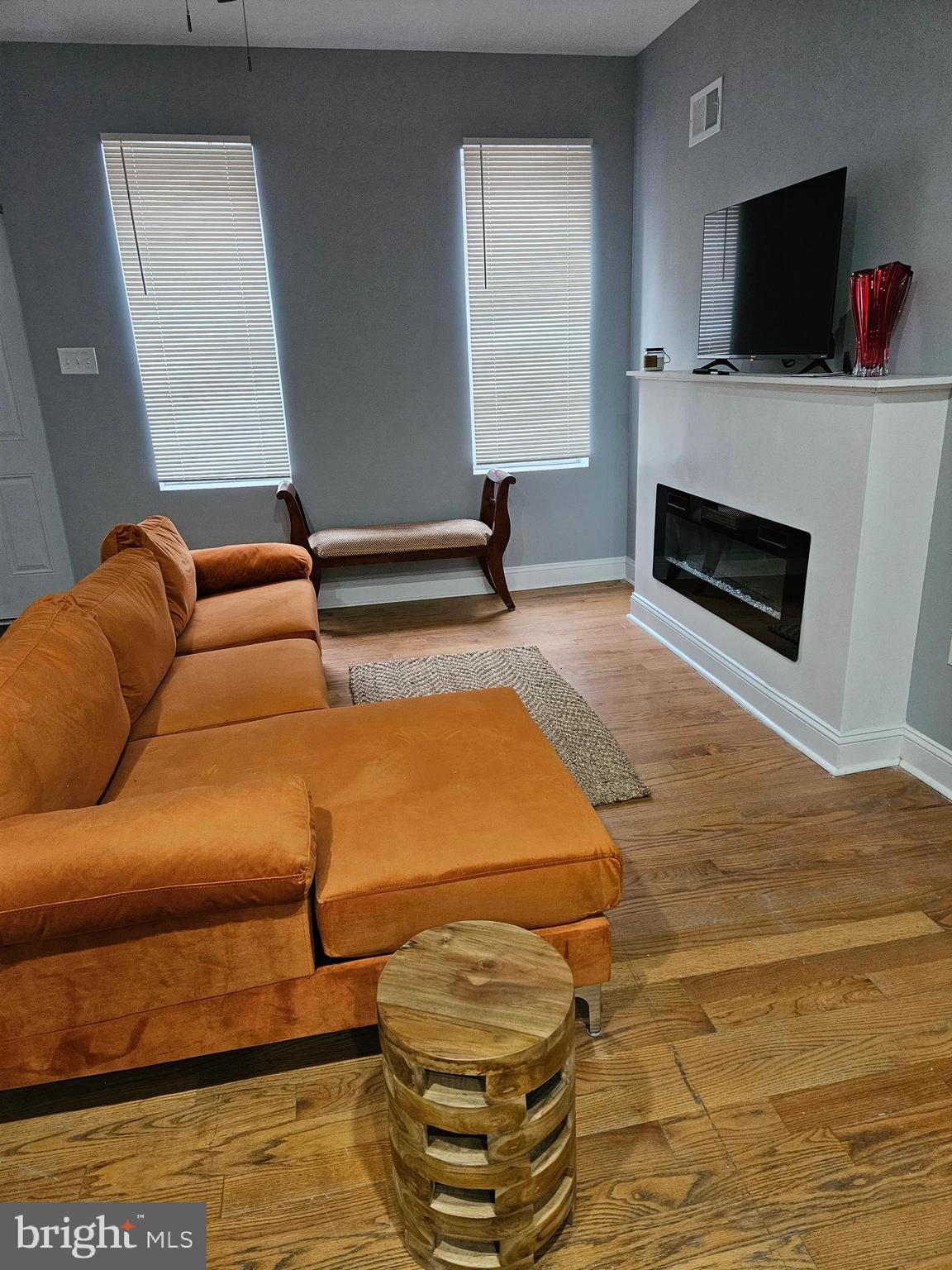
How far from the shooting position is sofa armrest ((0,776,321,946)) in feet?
4.18

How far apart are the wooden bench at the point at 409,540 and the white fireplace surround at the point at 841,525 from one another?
136 cm

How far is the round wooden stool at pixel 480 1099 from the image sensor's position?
44.3 inches

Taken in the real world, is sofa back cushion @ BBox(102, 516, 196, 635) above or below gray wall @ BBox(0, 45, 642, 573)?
below

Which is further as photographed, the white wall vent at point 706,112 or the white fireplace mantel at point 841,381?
the white wall vent at point 706,112

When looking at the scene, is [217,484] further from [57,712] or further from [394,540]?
[57,712]

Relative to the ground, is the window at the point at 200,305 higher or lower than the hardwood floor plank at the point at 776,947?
higher

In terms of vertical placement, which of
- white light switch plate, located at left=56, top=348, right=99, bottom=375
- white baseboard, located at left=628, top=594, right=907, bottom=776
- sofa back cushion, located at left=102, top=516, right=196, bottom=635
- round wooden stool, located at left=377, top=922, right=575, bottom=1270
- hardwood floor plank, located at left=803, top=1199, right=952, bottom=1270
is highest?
white light switch plate, located at left=56, top=348, right=99, bottom=375

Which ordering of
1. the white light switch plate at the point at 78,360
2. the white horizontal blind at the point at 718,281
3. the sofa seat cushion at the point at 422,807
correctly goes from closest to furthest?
the sofa seat cushion at the point at 422,807 < the white horizontal blind at the point at 718,281 < the white light switch plate at the point at 78,360

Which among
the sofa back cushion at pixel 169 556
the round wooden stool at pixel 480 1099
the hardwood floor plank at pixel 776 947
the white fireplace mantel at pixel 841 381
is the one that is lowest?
the hardwood floor plank at pixel 776 947

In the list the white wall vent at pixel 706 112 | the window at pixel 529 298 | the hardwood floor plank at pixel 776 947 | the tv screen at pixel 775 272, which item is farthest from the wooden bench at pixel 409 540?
the hardwood floor plank at pixel 776 947

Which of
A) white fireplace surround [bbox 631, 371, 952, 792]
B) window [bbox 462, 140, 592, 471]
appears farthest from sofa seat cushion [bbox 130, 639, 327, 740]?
window [bbox 462, 140, 592, 471]

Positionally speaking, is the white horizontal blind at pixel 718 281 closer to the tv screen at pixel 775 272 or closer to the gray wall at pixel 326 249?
the tv screen at pixel 775 272

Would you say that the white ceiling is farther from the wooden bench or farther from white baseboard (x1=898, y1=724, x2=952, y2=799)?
white baseboard (x1=898, y1=724, x2=952, y2=799)

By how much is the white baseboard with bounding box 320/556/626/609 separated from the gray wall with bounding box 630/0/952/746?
58.0 inches
